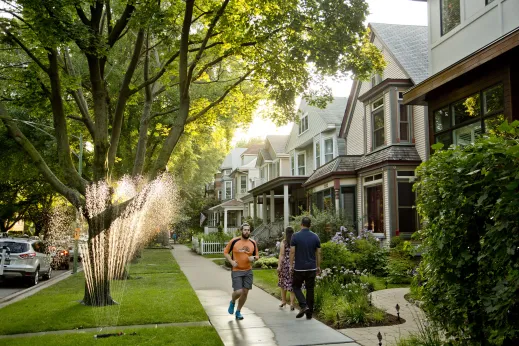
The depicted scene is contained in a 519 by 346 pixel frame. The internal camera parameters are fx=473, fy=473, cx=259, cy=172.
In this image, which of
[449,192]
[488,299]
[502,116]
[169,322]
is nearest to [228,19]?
[502,116]

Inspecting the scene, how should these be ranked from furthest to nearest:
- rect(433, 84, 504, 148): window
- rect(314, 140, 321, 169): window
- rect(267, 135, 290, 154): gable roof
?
1. rect(267, 135, 290, 154): gable roof
2. rect(314, 140, 321, 169): window
3. rect(433, 84, 504, 148): window

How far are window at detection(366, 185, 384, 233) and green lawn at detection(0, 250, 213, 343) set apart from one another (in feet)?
30.6

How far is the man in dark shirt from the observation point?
9648 mm

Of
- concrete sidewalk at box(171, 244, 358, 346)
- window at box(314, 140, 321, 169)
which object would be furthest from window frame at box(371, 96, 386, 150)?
concrete sidewalk at box(171, 244, 358, 346)

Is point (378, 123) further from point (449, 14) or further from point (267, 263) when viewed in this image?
point (449, 14)

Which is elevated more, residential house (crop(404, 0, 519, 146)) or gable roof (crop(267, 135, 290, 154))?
gable roof (crop(267, 135, 290, 154))

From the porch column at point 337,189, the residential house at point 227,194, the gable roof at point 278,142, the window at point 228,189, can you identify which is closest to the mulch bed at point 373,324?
the porch column at point 337,189

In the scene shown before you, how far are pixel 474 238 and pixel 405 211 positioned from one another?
50.6 feet

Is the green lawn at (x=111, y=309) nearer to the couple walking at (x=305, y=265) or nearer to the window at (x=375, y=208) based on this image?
the couple walking at (x=305, y=265)

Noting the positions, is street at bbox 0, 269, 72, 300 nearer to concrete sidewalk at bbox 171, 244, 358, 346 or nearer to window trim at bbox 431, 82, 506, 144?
concrete sidewalk at bbox 171, 244, 358, 346

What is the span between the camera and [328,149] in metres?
29.6

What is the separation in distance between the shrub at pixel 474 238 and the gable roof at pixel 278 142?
34.1m

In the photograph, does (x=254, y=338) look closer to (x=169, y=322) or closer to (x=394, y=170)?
(x=169, y=322)

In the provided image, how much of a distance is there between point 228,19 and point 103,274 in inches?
321
